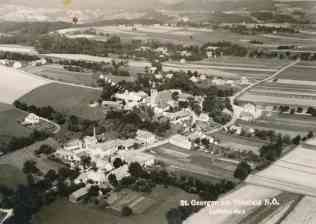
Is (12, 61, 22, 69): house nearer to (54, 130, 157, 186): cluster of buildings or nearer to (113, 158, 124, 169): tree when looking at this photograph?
(54, 130, 157, 186): cluster of buildings

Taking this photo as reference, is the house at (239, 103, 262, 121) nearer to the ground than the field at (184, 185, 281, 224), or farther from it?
farther from it

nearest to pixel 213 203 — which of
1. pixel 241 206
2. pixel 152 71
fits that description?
pixel 241 206

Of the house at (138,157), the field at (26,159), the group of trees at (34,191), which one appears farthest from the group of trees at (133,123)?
the group of trees at (34,191)

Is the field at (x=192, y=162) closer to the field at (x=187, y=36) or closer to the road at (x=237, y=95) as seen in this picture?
the road at (x=237, y=95)

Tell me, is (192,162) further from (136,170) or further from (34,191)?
(34,191)

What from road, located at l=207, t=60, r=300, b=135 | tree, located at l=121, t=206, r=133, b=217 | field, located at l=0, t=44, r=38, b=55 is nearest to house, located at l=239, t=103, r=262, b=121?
road, located at l=207, t=60, r=300, b=135

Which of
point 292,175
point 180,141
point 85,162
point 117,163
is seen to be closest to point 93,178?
point 117,163
